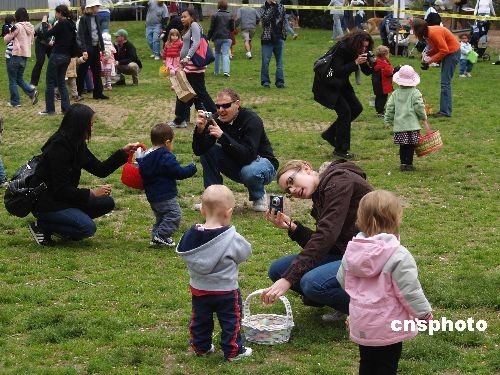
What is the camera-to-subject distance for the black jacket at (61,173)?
27.5 ft

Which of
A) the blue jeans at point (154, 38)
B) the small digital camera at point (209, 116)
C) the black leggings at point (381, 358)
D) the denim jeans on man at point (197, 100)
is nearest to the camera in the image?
the black leggings at point (381, 358)

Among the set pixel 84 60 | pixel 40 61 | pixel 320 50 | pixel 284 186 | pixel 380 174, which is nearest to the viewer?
pixel 284 186

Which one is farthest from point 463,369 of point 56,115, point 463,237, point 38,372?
point 56,115

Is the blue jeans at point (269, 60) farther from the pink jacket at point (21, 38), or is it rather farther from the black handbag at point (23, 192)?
the black handbag at point (23, 192)

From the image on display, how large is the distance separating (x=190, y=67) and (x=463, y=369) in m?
9.83

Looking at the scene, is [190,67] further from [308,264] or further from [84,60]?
[308,264]

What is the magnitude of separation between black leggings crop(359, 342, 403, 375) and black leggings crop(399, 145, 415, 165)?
710cm

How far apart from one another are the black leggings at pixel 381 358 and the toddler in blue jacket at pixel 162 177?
3.52 metres

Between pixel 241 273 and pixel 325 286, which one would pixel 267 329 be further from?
pixel 241 273

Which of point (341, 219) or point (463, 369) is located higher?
point (341, 219)

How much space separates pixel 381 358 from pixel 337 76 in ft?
25.1

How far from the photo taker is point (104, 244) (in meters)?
8.92

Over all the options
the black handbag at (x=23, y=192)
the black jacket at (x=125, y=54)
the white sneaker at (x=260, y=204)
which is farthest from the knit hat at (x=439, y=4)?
the black handbag at (x=23, y=192)

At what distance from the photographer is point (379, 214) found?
499 cm
